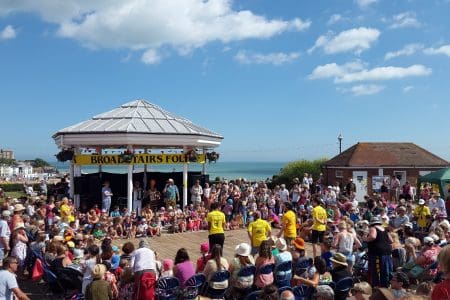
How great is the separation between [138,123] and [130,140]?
4.18 feet

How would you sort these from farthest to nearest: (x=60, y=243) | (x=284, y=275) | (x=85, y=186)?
(x=85, y=186) → (x=60, y=243) → (x=284, y=275)

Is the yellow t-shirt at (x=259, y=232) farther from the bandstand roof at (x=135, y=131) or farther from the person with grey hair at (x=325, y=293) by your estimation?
the bandstand roof at (x=135, y=131)

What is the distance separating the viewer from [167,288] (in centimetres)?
733

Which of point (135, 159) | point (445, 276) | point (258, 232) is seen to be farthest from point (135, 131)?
point (445, 276)

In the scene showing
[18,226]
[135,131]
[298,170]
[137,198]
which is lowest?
[18,226]

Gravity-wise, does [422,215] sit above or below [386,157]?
below

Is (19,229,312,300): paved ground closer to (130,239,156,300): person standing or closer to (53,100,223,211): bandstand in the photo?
(53,100,223,211): bandstand

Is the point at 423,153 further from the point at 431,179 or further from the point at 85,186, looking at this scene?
the point at 85,186

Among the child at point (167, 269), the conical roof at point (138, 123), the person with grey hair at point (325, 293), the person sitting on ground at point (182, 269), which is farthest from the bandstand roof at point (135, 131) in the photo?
the person with grey hair at point (325, 293)

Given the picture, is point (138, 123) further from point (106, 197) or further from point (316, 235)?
point (316, 235)

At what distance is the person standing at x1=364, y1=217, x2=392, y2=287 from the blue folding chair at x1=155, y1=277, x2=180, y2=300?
12.5ft

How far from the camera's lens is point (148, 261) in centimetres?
745

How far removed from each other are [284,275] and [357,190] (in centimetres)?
1734

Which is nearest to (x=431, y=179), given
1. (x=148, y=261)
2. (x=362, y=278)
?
(x=362, y=278)
